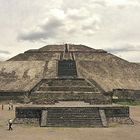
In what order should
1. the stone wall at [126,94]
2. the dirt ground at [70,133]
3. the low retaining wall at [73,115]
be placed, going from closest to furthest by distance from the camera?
the dirt ground at [70,133]
the low retaining wall at [73,115]
the stone wall at [126,94]

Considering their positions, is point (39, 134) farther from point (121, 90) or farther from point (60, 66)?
point (60, 66)

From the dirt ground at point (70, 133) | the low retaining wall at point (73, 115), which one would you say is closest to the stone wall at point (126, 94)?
the low retaining wall at point (73, 115)

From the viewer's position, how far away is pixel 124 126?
2925 centimetres

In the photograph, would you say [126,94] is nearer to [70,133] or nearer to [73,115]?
[73,115]

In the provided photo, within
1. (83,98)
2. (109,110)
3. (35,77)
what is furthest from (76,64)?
(109,110)

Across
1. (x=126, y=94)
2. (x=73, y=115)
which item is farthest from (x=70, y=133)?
(x=126, y=94)

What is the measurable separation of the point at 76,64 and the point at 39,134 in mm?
44642

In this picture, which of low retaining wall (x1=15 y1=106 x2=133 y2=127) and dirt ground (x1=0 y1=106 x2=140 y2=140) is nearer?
dirt ground (x1=0 y1=106 x2=140 y2=140)

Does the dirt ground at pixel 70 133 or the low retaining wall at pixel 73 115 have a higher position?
the low retaining wall at pixel 73 115

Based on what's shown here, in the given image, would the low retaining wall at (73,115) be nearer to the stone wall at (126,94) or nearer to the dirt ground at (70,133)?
the dirt ground at (70,133)

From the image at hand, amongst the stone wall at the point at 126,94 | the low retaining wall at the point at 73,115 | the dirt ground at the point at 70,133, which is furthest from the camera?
the stone wall at the point at 126,94

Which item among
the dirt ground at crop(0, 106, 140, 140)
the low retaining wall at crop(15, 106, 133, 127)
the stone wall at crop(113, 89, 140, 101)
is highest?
the stone wall at crop(113, 89, 140, 101)

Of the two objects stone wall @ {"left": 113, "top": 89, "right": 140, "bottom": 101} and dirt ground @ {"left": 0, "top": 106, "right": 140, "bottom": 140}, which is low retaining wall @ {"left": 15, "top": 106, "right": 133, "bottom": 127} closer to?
dirt ground @ {"left": 0, "top": 106, "right": 140, "bottom": 140}

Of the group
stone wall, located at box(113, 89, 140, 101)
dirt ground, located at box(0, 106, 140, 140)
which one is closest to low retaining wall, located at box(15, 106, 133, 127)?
dirt ground, located at box(0, 106, 140, 140)
